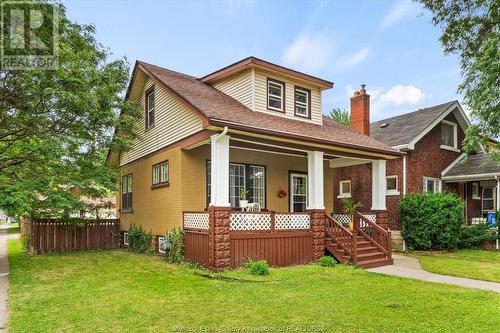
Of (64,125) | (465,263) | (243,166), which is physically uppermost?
(64,125)

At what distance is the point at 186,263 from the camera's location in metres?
10.5

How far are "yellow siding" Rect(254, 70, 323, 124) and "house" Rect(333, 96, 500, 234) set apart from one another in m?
2.78

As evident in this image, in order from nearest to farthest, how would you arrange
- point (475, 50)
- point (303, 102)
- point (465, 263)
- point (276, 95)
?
point (465, 263) → point (475, 50) → point (276, 95) → point (303, 102)

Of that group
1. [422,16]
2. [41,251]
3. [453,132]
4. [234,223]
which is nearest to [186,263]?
[234,223]

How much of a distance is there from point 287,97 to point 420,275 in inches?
280

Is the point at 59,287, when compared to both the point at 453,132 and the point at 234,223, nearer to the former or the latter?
the point at 234,223

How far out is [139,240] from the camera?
1402 centimetres

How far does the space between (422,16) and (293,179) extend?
7.16m

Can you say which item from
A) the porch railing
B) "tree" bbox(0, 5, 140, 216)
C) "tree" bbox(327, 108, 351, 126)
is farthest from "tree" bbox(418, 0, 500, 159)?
"tree" bbox(327, 108, 351, 126)

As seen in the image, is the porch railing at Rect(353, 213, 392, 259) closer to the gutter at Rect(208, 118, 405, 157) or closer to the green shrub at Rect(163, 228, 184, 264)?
the gutter at Rect(208, 118, 405, 157)

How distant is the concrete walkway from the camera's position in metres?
8.16

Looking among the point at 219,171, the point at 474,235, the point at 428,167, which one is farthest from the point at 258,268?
the point at 428,167

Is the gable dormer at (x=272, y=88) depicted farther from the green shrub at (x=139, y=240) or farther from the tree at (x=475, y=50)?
the green shrub at (x=139, y=240)

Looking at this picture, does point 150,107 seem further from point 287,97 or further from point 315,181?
point 315,181
